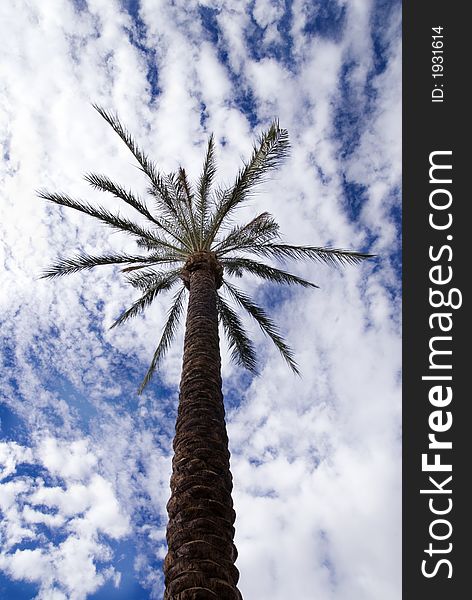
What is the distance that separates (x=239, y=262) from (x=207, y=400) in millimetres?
6989

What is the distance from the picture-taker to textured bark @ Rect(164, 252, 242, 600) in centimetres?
393

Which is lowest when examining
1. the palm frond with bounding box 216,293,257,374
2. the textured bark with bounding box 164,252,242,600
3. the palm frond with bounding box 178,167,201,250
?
the textured bark with bounding box 164,252,242,600

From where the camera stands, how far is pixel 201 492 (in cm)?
473

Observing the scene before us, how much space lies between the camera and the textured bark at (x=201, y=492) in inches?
155

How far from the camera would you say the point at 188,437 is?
5543 millimetres

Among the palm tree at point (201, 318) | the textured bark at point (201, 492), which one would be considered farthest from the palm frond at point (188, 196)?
the textured bark at point (201, 492)

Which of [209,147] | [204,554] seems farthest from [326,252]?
[204,554]

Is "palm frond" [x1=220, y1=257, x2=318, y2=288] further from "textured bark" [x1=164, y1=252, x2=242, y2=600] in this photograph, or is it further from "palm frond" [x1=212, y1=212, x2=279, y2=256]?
"textured bark" [x1=164, y1=252, x2=242, y2=600]

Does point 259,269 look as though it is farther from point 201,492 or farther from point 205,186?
point 201,492

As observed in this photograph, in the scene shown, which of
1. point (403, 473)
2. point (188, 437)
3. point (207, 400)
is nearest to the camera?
point (188, 437)

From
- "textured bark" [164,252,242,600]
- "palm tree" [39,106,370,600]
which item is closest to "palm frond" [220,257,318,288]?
"palm tree" [39,106,370,600]

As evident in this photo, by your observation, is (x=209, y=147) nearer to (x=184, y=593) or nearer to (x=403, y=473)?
(x=403, y=473)

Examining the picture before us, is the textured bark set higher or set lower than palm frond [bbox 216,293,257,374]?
lower

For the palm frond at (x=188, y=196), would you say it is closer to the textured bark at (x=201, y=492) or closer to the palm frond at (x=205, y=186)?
the palm frond at (x=205, y=186)
